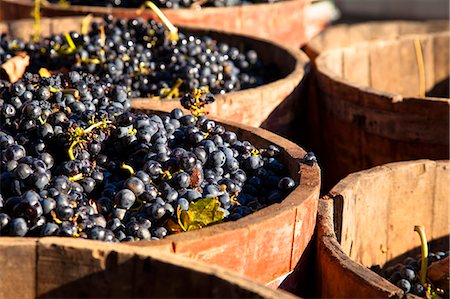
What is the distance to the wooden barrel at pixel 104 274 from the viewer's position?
156 centimetres

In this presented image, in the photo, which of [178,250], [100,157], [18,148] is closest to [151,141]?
[100,157]

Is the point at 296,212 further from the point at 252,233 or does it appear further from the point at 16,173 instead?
the point at 16,173

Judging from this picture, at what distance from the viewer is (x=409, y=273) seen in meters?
2.49

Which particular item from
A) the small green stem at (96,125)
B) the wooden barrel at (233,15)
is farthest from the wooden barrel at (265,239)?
the wooden barrel at (233,15)

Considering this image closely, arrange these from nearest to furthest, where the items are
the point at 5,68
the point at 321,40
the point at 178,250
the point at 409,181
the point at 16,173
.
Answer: the point at 178,250 → the point at 16,173 → the point at 409,181 → the point at 5,68 → the point at 321,40

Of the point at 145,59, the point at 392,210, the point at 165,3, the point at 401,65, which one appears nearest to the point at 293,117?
the point at 145,59

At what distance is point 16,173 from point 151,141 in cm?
45

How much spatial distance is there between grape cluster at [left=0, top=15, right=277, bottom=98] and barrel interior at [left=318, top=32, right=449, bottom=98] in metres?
0.45

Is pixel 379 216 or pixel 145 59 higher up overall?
pixel 145 59

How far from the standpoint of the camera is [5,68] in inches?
115

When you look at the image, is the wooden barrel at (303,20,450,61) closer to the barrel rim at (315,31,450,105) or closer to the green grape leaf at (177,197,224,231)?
the barrel rim at (315,31,450,105)

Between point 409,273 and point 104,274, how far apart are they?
119 centimetres

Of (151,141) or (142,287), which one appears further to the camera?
(151,141)

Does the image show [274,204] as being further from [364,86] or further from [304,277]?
[364,86]
